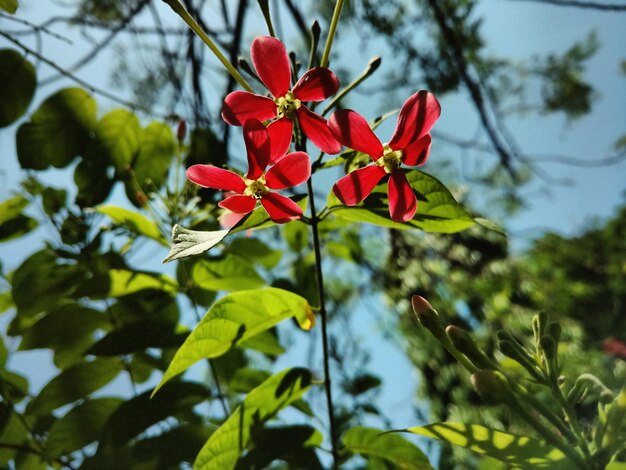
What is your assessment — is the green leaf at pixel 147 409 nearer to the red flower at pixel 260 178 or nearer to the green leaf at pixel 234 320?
the green leaf at pixel 234 320

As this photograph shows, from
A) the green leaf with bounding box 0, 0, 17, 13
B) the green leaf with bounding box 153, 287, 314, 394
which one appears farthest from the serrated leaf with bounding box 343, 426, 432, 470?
the green leaf with bounding box 0, 0, 17, 13

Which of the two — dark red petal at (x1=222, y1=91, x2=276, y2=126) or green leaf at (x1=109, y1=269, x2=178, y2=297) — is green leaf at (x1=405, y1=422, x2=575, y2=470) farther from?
green leaf at (x1=109, y1=269, x2=178, y2=297)

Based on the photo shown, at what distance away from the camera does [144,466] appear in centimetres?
81

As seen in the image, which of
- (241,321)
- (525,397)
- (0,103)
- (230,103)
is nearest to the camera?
(525,397)

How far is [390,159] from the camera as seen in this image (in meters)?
0.63

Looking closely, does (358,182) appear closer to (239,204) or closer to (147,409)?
(239,204)

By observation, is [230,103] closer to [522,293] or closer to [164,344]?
[164,344]

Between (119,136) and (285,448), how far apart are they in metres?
0.71

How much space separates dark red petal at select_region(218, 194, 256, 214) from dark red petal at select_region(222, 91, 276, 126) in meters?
0.09

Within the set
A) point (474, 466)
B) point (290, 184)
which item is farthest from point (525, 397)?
point (474, 466)

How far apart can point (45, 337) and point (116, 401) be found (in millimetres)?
171

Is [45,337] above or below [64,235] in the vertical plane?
below

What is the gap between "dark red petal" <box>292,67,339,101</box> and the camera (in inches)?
23.4

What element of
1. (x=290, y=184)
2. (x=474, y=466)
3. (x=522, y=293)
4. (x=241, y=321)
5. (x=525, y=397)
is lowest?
(x=474, y=466)
